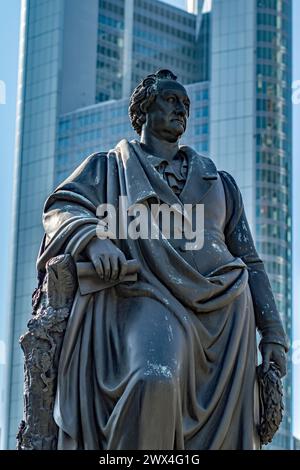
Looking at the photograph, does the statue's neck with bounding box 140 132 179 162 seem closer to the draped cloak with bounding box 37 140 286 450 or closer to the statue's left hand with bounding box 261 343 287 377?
the draped cloak with bounding box 37 140 286 450

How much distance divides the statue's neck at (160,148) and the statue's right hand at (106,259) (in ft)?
4.73

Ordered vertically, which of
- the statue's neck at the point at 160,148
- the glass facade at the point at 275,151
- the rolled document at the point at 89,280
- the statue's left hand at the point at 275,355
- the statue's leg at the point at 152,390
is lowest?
the statue's leg at the point at 152,390

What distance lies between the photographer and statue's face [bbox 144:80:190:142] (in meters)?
13.5

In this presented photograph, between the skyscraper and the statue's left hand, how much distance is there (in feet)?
312

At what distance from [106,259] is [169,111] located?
196cm

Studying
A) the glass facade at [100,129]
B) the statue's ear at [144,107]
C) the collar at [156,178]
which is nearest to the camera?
the collar at [156,178]

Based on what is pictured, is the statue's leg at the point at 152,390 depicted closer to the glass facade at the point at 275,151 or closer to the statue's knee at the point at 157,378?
the statue's knee at the point at 157,378

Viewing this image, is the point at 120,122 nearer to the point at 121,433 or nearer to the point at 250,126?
the point at 250,126

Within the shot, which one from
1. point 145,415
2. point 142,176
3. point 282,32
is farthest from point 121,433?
point 282,32

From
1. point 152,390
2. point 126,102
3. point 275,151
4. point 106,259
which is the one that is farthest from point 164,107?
point 275,151

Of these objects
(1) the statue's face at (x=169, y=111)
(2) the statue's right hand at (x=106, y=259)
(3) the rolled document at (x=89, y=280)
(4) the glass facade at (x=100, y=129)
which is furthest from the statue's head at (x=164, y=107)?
(4) the glass facade at (x=100, y=129)

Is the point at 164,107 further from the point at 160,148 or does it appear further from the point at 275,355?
the point at 275,355

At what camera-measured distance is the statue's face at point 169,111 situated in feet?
44.2

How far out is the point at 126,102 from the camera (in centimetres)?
11869
